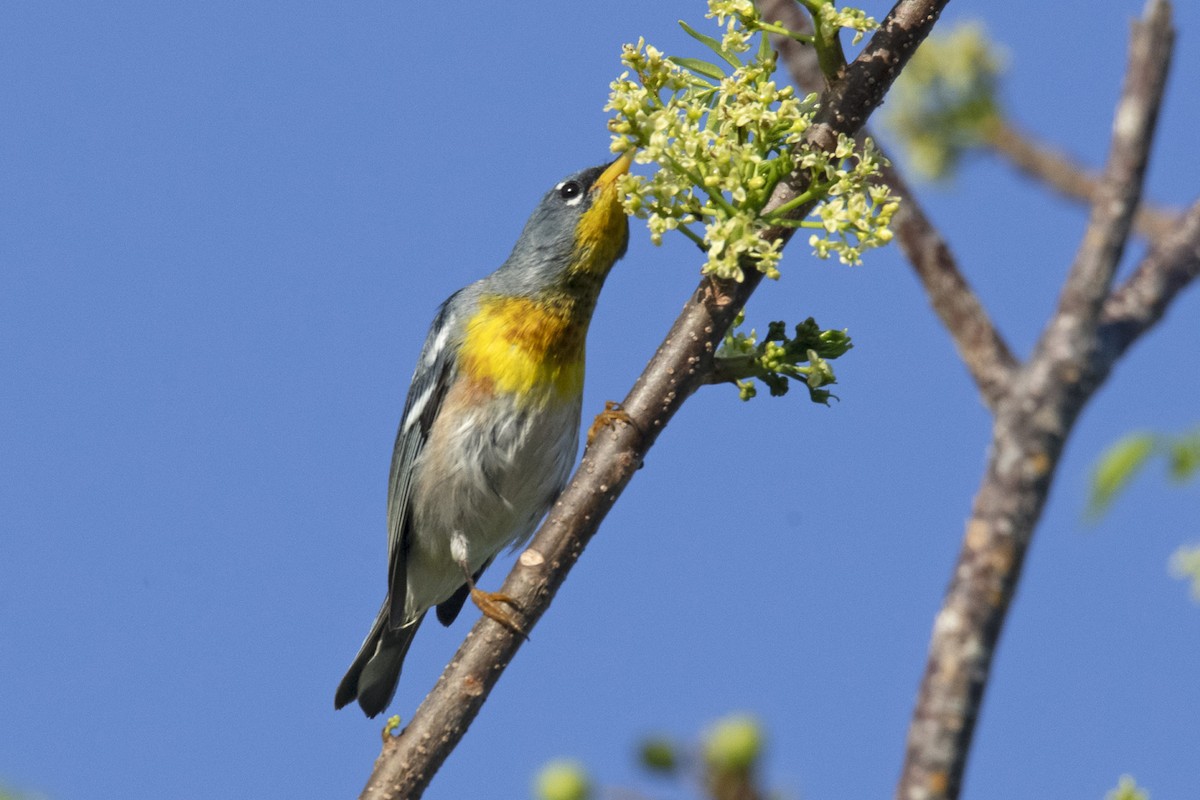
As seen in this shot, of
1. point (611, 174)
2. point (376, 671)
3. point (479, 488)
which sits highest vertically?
point (611, 174)

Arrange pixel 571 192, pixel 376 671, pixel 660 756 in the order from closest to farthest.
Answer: pixel 660 756 < pixel 571 192 < pixel 376 671

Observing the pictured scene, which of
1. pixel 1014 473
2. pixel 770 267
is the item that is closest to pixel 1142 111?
Answer: pixel 1014 473

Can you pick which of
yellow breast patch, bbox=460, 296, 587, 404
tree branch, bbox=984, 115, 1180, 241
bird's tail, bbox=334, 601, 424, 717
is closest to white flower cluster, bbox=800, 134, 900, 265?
tree branch, bbox=984, 115, 1180, 241

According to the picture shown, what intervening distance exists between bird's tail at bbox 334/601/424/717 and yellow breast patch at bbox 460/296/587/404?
1360mm

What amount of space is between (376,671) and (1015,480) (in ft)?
17.0

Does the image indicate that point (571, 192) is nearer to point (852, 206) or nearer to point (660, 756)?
point (852, 206)

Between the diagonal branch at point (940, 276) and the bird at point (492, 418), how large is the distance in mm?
1198

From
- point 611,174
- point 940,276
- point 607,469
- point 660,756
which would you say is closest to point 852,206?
point 940,276

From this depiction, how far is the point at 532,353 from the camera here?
19.1 ft

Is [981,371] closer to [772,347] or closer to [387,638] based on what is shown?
[772,347]

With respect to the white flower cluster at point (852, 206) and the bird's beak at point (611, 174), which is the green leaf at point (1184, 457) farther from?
the bird's beak at point (611, 174)

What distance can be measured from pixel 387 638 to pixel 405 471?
80 centimetres

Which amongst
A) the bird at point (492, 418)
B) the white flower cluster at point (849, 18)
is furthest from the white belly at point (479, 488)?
the white flower cluster at point (849, 18)

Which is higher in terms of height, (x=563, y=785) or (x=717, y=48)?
(x=717, y=48)
